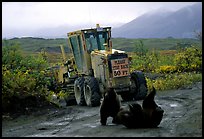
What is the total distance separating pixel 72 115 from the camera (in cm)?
1445

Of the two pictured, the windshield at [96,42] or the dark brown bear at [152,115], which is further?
the windshield at [96,42]

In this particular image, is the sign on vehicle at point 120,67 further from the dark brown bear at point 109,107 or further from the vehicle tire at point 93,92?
the dark brown bear at point 109,107

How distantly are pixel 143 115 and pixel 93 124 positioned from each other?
2037 millimetres

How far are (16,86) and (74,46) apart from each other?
4.68m

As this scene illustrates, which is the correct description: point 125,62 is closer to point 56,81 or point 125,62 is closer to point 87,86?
point 87,86

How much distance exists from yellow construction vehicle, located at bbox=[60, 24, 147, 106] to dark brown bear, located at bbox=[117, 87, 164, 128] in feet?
21.0

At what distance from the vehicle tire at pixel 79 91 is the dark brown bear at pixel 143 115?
7511 millimetres

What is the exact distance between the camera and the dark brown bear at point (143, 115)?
9922mm

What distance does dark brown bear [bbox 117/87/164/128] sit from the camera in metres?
9.92

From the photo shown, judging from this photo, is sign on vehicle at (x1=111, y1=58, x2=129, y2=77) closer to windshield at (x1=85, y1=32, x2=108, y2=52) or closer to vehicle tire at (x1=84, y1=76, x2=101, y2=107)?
vehicle tire at (x1=84, y1=76, x2=101, y2=107)

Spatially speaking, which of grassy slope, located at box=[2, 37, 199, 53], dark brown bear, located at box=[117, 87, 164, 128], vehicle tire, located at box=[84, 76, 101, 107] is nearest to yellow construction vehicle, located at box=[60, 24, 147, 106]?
vehicle tire, located at box=[84, 76, 101, 107]

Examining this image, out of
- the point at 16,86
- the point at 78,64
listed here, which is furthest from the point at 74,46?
the point at 16,86

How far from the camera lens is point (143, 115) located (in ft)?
32.8

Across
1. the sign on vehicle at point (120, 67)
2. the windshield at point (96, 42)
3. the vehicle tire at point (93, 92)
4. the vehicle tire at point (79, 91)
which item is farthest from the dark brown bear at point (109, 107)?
the windshield at point (96, 42)
